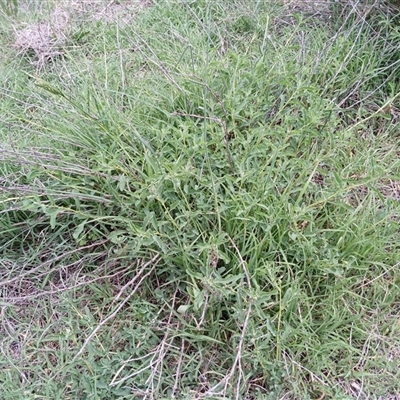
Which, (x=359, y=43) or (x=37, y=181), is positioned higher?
(x=359, y=43)

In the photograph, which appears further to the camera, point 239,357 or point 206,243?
point 206,243

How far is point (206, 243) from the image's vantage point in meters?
1.69

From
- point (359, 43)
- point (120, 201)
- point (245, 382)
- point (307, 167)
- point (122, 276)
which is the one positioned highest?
point (359, 43)

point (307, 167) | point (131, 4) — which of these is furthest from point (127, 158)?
point (131, 4)

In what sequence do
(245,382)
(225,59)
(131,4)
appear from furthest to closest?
(131,4), (225,59), (245,382)

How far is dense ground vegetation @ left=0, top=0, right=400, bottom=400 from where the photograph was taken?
1.64m

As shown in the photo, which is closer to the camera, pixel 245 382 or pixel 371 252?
pixel 245 382

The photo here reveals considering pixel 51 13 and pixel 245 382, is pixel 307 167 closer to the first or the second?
pixel 245 382

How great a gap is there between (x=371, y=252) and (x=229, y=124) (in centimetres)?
76

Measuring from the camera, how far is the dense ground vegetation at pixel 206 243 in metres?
1.64

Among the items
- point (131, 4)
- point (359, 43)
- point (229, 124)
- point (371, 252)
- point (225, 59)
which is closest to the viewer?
point (371, 252)

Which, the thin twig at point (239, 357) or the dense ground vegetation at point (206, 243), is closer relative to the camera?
the thin twig at point (239, 357)

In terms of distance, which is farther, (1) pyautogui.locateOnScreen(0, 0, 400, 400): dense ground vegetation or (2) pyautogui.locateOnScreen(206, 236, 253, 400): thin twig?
(1) pyautogui.locateOnScreen(0, 0, 400, 400): dense ground vegetation

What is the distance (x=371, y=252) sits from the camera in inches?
72.4
